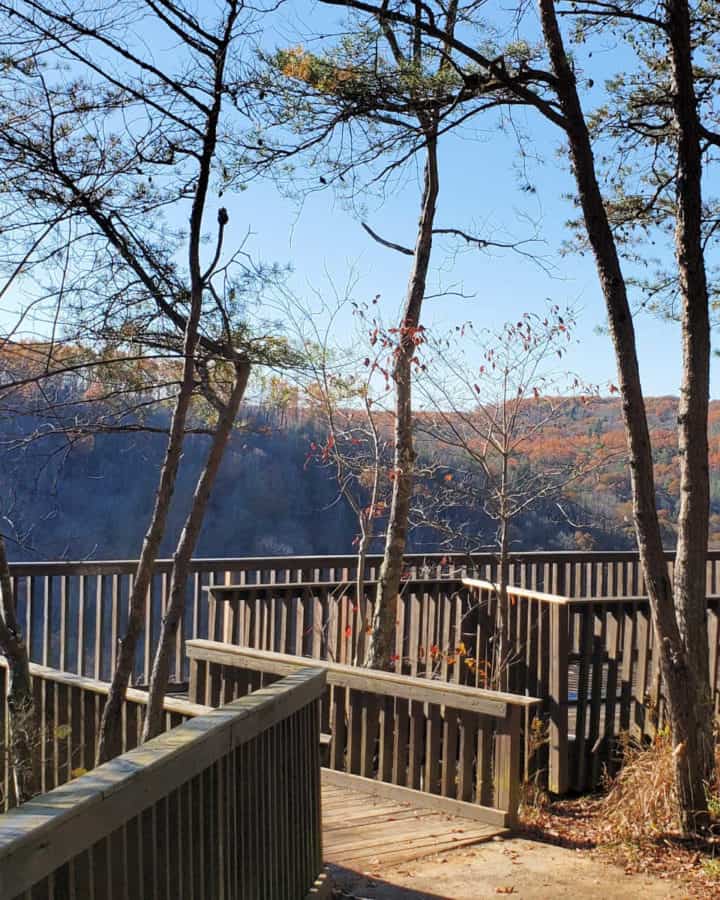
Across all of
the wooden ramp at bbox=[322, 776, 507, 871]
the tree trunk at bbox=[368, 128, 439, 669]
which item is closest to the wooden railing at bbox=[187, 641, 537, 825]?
the wooden ramp at bbox=[322, 776, 507, 871]

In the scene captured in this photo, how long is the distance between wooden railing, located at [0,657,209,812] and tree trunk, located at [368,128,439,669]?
2.39 m

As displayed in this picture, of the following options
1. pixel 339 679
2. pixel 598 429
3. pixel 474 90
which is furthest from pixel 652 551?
pixel 598 429

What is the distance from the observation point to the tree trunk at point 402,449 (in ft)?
24.0

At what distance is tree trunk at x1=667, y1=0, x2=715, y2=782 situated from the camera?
17.6ft

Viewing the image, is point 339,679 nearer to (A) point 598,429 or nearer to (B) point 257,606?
(B) point 257,606

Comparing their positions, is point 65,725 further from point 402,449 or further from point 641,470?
point 402,449

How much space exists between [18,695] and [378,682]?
6.17 feet

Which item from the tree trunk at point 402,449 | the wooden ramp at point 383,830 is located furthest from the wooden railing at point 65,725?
the tree trunk at point 402,449

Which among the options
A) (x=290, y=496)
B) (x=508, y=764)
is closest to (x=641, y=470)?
(x=508, y=764)

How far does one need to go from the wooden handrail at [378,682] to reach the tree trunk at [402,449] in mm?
1345

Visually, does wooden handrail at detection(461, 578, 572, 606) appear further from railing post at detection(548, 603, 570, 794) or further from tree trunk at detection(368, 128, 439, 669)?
tree trunk at detection(368, 128, 439, 669)

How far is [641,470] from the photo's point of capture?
521 cm

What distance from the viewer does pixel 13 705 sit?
5.20 meters

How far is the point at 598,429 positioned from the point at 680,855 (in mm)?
7530
